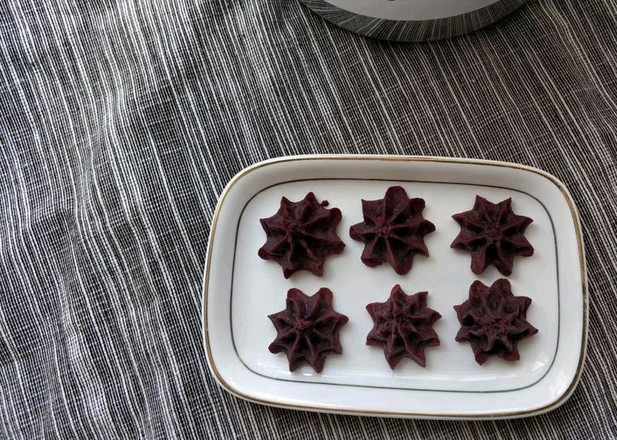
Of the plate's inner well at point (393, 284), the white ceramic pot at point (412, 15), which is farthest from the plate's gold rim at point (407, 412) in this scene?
the white ceramic pot at point (412, 15)

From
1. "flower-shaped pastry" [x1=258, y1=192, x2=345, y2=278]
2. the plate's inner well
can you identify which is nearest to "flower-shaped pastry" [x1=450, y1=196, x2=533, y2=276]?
the plate's inner well

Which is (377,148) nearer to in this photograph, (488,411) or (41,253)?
(488,411)

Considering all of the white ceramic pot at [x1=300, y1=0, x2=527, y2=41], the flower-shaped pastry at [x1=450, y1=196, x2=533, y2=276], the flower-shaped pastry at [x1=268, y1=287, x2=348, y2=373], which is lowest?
the flower-shaped pastry at [x1=268, y1=287, x2=348, y2=373]

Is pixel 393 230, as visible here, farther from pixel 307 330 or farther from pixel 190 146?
pixel 190 146

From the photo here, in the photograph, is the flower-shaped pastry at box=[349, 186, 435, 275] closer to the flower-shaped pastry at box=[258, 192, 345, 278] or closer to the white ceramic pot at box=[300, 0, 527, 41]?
the flower-shaped pastry at box=[258, 192, 345, 278]

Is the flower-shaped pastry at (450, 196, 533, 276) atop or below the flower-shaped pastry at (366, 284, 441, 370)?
atop

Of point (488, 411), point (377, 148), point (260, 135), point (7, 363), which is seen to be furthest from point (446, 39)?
point (7, 363)
